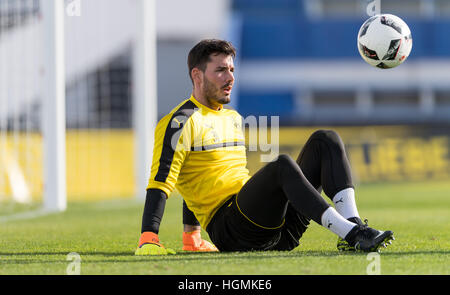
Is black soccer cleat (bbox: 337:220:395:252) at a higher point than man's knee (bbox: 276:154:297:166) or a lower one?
lower

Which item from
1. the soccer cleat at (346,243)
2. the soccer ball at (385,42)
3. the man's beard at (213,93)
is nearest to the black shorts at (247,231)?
the soccer cleat at (346,243)

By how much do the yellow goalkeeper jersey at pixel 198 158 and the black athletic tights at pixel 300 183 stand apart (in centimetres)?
25

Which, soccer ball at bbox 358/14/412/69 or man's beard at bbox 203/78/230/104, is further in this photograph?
soccer ball at bbox 358/14/412/69

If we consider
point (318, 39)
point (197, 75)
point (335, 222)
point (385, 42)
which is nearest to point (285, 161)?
point (335, 222)

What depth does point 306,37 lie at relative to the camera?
85.7ft

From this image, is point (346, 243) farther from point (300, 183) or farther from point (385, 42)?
point (385, 42)

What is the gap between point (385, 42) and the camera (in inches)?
223

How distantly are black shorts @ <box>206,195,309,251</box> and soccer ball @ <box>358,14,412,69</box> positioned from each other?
160cm

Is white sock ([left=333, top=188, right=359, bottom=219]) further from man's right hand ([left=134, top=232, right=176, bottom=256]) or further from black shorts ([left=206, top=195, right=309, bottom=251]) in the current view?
man's right hand ([left=134, top=232, right=176, bottom=256])

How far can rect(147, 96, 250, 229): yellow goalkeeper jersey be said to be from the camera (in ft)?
14.9

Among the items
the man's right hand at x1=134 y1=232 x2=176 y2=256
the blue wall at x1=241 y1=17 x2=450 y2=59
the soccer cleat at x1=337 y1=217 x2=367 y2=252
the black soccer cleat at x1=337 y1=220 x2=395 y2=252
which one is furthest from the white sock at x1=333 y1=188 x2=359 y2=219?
the blue wall at x1=241 y1=17 x2=450 y2=59

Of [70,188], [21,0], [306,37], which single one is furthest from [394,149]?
[306,37]

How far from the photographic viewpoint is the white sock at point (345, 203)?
4.46 m
